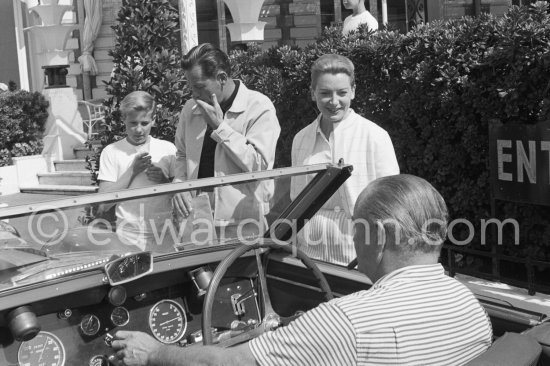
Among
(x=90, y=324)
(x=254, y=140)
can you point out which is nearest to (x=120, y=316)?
(x=90, y=324)

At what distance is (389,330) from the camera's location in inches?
82.0

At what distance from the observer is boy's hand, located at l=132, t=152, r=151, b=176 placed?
4.67 metres

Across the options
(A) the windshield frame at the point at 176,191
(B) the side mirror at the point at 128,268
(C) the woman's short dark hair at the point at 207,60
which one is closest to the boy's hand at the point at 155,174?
(C) the woman's short dark hair at the point at 207,60

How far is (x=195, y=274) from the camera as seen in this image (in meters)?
3.32

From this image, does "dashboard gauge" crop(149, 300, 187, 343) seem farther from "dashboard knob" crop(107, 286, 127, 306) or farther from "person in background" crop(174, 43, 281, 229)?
"person in background" crop(174, 43, 281, 229)

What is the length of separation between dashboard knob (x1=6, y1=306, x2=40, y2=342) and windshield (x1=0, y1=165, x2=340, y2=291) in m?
0.10

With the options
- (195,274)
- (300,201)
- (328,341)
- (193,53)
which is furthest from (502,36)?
(328,341)

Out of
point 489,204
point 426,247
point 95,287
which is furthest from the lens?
point 489,204

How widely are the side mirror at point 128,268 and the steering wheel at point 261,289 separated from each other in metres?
0.32

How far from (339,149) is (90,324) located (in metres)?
1.71

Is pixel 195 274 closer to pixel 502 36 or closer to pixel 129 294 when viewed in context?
pixel 129 294

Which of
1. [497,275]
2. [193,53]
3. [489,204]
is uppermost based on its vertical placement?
[193,53]

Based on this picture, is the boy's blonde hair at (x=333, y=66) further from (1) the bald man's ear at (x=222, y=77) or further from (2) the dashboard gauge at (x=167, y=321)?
(2) the dashboard gauge at (x=167, y=321)

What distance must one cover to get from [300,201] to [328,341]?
136cm
